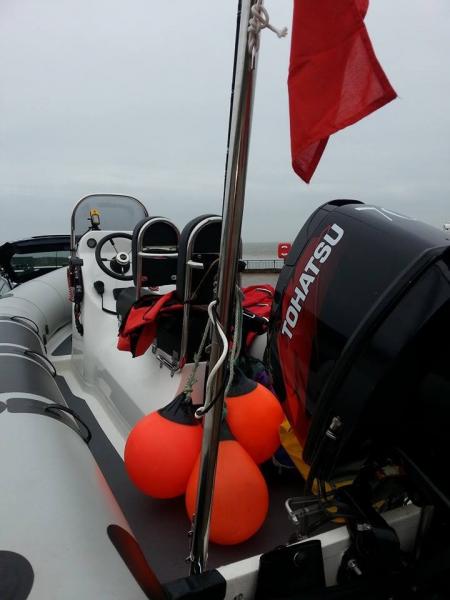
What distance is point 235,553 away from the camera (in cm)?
148

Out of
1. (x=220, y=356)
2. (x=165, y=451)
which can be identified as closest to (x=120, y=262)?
(x=165, y=451)

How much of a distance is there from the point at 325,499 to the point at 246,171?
74 centimetres

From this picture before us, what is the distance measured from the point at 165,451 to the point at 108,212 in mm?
2868

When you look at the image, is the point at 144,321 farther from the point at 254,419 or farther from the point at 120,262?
the point at 120,262

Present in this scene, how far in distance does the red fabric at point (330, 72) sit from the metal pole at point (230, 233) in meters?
A: 0.09

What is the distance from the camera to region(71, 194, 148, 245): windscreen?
146 inches

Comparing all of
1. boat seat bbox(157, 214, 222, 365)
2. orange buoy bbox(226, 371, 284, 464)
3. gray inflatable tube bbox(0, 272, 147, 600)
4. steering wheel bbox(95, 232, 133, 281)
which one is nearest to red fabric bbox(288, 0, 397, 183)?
boat seat bbox(157, 214, 222, 365)

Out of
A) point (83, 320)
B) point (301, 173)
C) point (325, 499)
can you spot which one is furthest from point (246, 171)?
point (83, 320)

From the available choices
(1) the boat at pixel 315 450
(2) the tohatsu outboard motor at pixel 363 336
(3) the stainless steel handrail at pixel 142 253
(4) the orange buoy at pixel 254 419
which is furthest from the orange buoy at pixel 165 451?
(3) the stainless steel handrail at pixel 142 253

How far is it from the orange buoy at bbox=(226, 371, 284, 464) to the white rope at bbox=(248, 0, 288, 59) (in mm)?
1178

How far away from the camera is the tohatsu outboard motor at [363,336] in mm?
806

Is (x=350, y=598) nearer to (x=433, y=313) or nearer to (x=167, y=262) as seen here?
(x=433, y=313)

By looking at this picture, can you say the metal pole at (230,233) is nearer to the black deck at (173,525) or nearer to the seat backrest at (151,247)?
the black deck at (173,525)

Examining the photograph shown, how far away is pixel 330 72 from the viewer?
729 millimetres
